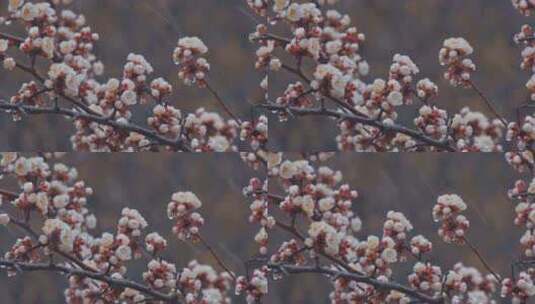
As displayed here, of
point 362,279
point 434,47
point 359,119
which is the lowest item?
point 362,279

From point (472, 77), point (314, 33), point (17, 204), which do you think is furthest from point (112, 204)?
point (472, 77)

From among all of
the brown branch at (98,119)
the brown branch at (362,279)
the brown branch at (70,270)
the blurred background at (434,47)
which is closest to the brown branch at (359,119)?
the blurred background at (434,47)

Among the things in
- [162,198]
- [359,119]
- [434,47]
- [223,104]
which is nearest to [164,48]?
[223,104]

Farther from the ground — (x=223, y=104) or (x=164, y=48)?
(x=164, y=48)

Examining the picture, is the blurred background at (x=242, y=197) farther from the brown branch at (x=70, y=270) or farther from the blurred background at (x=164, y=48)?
the blurred background at (x=164, y=48)

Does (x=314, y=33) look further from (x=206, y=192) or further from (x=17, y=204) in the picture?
(x=17, y=204)

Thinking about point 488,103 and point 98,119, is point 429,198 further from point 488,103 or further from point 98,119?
point 98,119
